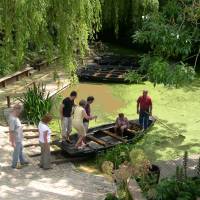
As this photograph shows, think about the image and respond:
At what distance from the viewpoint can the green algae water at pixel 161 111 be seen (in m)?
14.0

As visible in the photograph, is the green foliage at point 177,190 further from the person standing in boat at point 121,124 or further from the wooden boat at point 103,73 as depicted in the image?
the wooden boat at point 103,73

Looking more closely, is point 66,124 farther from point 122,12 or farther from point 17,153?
point 122,12

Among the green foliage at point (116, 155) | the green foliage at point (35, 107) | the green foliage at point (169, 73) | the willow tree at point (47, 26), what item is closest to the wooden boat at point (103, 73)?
Answer: the green foliage at point (35, 107)

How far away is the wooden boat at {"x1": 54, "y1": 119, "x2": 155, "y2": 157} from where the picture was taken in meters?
12.3

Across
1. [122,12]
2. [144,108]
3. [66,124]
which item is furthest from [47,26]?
[122,12]

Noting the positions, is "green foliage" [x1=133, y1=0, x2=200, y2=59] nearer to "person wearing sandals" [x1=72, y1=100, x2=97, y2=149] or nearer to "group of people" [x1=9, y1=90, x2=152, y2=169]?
"group of people" [x1=9, y1=90, x2=152, y2=169]

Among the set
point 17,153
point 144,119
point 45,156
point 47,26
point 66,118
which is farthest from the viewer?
point 144,119

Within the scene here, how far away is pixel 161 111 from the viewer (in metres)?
17.4

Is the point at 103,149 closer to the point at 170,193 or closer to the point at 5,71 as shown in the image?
the point at 170,193

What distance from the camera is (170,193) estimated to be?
8430 millimetres

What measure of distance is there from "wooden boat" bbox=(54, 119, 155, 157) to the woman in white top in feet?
2.91

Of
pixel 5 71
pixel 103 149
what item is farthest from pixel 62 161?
pixel 5 71

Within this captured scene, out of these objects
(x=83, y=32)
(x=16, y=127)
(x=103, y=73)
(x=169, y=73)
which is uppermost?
(x=83, y=32)

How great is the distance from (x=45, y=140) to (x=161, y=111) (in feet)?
23.3
